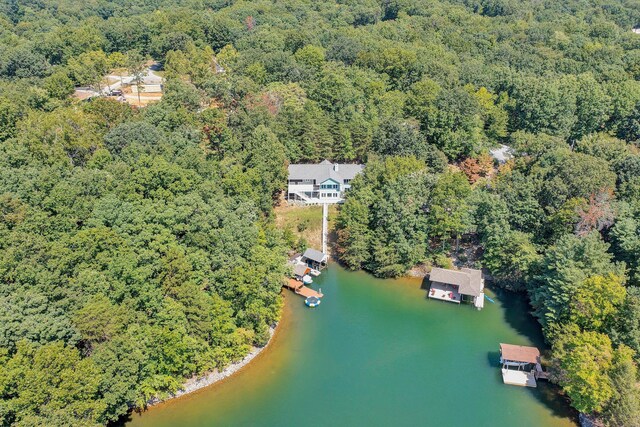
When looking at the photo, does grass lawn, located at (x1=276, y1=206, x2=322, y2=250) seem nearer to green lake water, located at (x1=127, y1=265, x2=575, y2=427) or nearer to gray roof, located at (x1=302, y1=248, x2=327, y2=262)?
gray roof, located at (x1=302, y1=248, x2=327, y2=262)

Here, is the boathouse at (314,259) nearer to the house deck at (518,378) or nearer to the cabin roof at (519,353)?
the cabin roof at (519,353)

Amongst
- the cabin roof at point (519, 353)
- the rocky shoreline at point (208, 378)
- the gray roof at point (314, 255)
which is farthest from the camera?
the gray roof at point (314, 255)

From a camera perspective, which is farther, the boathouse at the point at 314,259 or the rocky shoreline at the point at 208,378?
the boathouse at the point at 314,259

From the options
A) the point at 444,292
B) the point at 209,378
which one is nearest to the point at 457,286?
the point at 444,292

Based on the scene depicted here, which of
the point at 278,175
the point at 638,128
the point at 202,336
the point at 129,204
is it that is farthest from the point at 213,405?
the point at 638,128

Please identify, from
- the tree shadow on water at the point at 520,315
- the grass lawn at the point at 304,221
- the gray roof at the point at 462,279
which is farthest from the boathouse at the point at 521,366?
the grass lawn at the point at 304,221

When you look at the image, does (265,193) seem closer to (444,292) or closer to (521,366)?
(444,292)

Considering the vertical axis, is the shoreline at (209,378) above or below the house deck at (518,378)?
below

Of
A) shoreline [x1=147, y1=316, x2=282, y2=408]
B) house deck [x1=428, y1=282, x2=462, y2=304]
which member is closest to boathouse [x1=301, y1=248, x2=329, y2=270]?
house deck [x1=428, y1=282, x2=462, y2=304]
